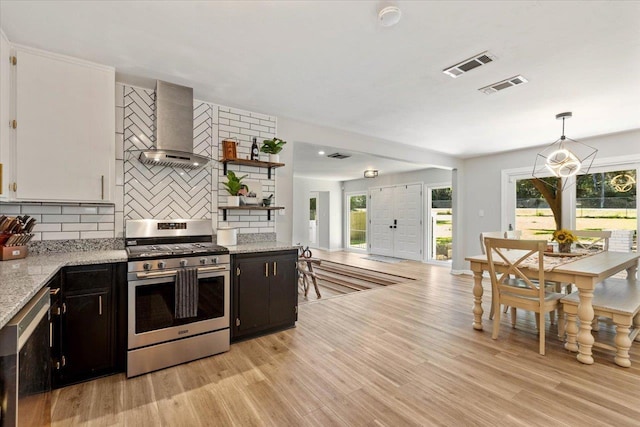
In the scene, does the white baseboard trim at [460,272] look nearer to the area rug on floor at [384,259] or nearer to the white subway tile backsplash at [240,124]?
the area rug on floor at [384,259]

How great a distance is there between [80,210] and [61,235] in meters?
0.25

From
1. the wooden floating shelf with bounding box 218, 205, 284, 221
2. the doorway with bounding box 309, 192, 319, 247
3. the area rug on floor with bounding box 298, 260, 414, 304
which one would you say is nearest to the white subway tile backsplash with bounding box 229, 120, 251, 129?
the wooden floating shelf with bounding box 218, 205, 284, 221

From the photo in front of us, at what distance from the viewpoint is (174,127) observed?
2869mm

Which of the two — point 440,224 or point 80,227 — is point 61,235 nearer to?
point 80,227

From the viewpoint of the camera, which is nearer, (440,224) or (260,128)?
(260,128)

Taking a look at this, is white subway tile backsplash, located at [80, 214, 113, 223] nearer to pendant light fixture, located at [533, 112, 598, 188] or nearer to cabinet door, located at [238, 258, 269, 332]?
cabinet door, located at [238, 258, 269, 332]

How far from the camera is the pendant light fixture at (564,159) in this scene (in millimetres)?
3443

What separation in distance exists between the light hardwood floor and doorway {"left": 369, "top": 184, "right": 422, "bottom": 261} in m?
4.93

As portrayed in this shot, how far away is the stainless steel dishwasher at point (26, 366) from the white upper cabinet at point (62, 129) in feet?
3.51

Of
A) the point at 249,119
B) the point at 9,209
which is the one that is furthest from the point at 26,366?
the point at 249,119

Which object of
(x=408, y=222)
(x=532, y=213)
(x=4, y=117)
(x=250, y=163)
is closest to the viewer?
(x=4, y=117)

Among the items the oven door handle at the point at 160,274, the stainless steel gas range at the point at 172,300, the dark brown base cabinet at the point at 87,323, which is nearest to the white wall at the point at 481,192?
the stainless steel gas range at the point at 172,300

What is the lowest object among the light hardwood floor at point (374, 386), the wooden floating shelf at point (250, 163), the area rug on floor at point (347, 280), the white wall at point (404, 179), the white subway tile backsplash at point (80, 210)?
the area rug on floor at point (347, 280)

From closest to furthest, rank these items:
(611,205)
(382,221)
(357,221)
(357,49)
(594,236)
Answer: (357,49) < (594,236) < (611,205) < (382,221) < (357,221)
